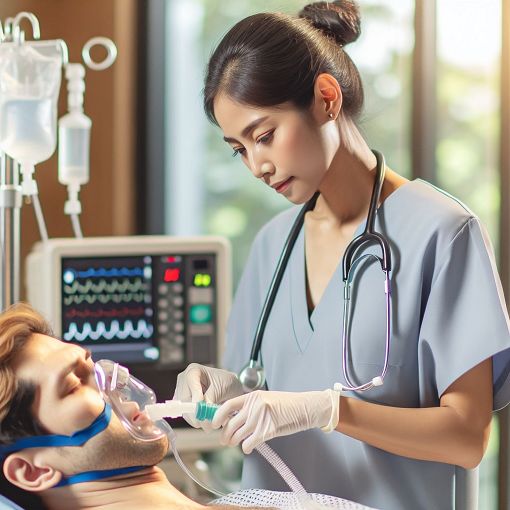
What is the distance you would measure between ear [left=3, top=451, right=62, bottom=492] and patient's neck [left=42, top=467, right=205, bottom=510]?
39 millimetres

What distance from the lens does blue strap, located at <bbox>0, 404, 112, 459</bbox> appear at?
1.70 m

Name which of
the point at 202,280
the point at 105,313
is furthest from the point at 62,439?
the point at 202,280

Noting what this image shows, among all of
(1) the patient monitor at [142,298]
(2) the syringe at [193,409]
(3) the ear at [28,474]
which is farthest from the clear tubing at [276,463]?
(1) the patient monitor at [142,298]

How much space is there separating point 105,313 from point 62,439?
1.13 meters

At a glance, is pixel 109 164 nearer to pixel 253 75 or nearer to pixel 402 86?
pixel 402 86

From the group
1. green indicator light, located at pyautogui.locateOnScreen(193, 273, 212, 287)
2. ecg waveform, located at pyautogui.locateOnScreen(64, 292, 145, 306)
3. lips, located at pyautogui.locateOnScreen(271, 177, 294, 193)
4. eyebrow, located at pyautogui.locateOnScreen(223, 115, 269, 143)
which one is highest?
eyebrow, located at pyautogui.locateOnScreen(223, 115, 269, 143)

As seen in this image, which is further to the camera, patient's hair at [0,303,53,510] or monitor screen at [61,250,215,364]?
monitor screen at [61,250,215,364]

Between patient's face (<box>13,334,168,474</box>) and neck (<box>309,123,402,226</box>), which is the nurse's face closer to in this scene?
neck (<box>309,123,402,226</box>)

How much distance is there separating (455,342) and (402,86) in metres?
1.79

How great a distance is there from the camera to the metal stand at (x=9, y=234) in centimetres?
229

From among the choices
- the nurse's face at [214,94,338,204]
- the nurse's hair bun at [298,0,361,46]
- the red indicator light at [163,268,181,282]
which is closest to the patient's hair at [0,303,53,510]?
the nurse's face at [214,94,338,204]

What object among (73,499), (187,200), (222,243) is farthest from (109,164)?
(73,499)

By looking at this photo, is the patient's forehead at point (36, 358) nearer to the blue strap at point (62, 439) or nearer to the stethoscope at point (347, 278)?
the blue strap at point (62, 439)

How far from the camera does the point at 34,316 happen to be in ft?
6.17
